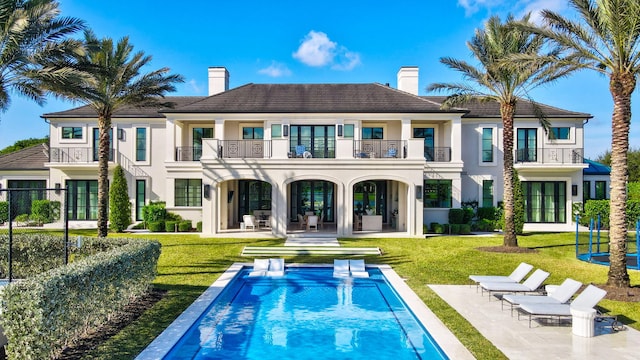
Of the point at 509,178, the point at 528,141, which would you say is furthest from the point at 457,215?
the point at 528,141

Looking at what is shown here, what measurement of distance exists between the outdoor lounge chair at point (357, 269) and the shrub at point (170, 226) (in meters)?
12.7

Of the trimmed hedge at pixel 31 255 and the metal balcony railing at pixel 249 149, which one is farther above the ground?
the metal balcony railing at pixel 249 149

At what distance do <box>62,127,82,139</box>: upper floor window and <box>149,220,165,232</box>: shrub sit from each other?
863 centimetres

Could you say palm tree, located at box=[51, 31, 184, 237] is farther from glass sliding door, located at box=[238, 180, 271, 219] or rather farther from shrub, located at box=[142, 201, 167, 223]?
glass sliding door, located at box=[238, 180, 271, 219]

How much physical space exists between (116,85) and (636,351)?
20383mm

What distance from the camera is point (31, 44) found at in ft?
43.5

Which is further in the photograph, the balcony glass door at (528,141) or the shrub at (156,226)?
the balcony glass door at (528,141)

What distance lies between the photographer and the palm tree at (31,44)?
40.6ft

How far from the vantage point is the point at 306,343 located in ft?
28.7

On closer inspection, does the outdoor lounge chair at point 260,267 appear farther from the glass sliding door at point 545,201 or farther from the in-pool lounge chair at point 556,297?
the glass sliding door at point 545,201

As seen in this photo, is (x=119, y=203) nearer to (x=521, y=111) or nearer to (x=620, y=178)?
(x=620, y=178)

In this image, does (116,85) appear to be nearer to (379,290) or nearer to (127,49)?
(127,49)

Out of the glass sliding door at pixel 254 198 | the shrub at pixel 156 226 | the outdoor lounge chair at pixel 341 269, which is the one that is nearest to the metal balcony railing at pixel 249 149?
the glass sliding door at pixel 254 198

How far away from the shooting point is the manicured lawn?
8336mm
